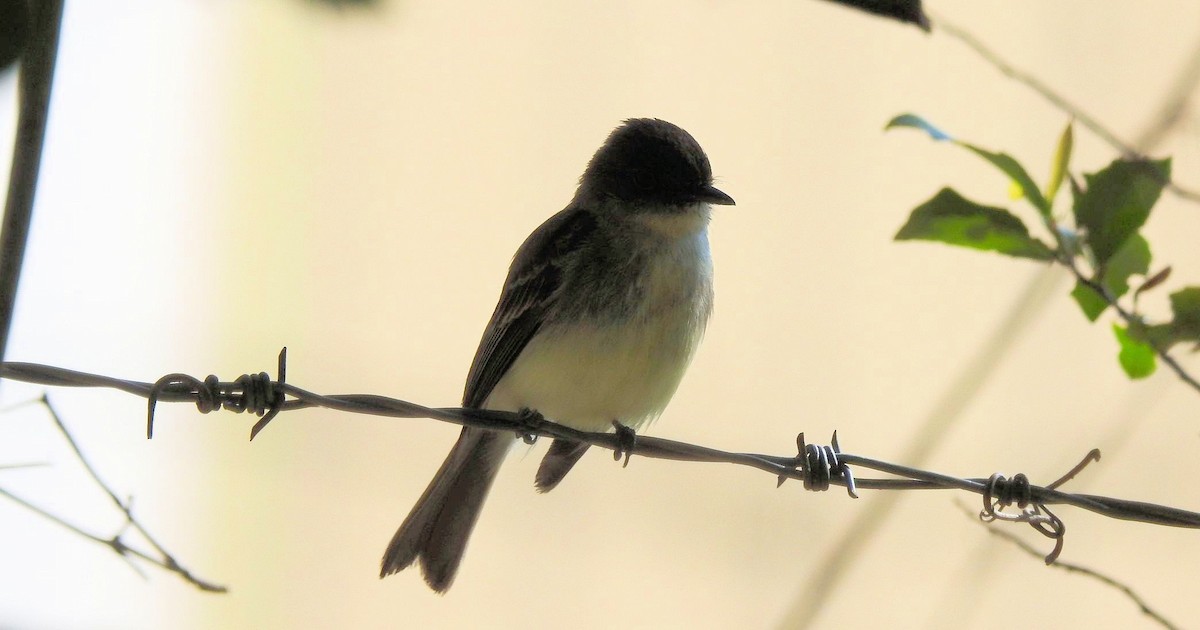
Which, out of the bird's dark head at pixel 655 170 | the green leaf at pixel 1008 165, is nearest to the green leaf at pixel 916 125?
the green leaf at pixel 1008 165

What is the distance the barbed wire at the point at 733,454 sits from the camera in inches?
76.7

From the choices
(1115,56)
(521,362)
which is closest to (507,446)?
(521,362)

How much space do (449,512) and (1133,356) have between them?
2150 millimetres

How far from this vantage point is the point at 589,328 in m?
3.23

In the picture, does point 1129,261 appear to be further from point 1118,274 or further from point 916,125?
point 916,125

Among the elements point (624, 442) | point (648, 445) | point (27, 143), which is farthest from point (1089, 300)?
point (27, 143)

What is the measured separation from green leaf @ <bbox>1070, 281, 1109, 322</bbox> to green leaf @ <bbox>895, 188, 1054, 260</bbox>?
0.27ft

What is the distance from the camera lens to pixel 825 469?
2.29 meters

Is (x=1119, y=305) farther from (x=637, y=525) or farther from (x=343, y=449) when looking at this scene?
(x=343, y=449)

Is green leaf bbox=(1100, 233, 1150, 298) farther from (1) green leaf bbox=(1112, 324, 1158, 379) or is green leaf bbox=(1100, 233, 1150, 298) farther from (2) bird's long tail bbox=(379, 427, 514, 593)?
(2) bird's long tail bbox=(379, 427, 514, 593)

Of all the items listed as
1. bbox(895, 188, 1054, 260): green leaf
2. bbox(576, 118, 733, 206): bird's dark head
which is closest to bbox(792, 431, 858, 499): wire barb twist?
bbox(895, 188, 1054, 260): green leaf

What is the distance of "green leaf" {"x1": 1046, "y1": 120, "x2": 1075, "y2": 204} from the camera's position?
220 cm

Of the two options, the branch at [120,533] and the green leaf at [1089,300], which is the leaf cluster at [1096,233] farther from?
the branch at [120,533]

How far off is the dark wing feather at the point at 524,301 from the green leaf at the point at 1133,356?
164 centimetres
